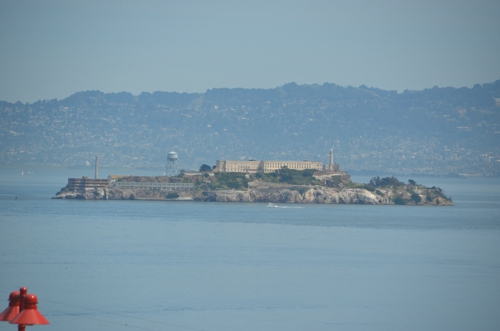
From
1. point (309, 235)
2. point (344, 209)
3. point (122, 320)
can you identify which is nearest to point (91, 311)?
point (122, 320)

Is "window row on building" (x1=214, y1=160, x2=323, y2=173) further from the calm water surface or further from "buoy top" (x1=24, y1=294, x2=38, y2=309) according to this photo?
"buoy top" (x1=24, y1=294, x2=38, y2=309)

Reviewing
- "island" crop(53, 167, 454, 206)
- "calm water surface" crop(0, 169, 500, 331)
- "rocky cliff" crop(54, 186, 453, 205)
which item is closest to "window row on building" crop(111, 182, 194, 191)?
"island" crop(53, 167, 454, 206)

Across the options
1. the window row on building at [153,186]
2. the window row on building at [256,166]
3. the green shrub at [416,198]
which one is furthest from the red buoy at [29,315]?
the window row on building at [256,166]

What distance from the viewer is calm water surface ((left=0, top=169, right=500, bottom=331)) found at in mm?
29656

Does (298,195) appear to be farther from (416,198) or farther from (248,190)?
(416,198)

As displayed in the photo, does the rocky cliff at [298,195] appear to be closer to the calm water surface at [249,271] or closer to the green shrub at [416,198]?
the green shrub at [416,198]

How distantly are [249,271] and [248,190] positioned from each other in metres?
54.6

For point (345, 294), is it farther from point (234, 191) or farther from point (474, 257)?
point (234, 191)

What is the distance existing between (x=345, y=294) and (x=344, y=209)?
51940mm

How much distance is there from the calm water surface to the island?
19447mm

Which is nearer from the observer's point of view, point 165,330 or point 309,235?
point 165,330

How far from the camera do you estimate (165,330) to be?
26562mm

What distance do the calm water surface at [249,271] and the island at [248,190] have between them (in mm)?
19447

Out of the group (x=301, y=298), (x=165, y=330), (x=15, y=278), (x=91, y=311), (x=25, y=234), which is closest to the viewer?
(x=165, y=330)
